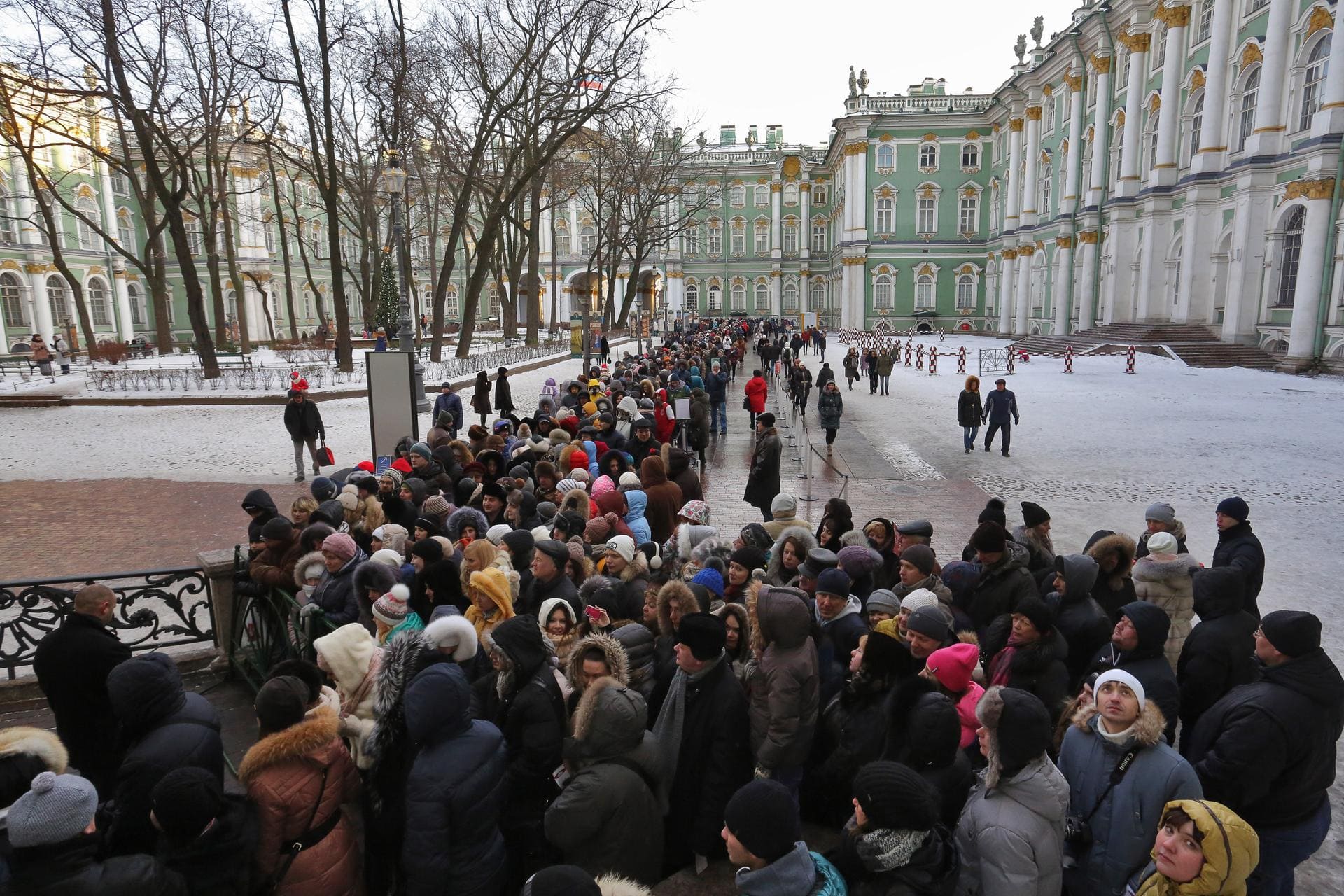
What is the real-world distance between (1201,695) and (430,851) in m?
3.87

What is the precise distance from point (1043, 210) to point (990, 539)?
5124 cm

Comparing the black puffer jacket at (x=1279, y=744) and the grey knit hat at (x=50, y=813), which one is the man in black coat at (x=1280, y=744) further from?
the grey knit hat at (x=50, y=813)

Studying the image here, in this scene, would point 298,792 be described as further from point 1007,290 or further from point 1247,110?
point 1007,290

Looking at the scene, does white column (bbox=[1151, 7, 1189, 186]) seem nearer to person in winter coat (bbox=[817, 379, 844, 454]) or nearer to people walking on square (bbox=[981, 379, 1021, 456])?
people walking on square (bbox=[981, 379, 1021, 456])

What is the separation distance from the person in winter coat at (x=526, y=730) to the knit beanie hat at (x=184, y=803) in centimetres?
114

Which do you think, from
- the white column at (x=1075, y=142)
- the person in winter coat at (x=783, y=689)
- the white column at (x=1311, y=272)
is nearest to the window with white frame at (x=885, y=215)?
the white column at (x=1075, y=142)

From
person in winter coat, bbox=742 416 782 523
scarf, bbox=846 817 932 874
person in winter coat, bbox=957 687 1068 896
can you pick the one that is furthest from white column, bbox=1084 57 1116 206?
scarf, bbox=846 817 932 874

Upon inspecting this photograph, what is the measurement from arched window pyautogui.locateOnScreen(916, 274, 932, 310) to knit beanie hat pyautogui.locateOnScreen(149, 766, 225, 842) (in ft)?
213

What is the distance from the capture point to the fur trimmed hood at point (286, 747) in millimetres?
2930

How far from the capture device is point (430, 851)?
303 centimetres

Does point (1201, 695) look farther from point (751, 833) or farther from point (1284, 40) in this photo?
point (1284, 40)

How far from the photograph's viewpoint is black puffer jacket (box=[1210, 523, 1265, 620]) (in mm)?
5590

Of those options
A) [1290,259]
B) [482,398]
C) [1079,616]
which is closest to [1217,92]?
[1290,259]

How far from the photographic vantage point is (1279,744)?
321cm
